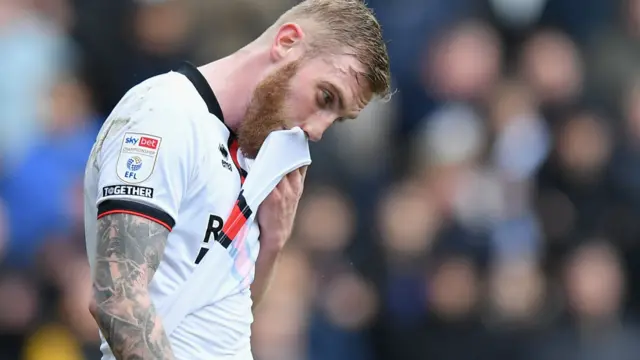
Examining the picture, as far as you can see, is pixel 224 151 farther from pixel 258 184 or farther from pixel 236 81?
pixel 236 81

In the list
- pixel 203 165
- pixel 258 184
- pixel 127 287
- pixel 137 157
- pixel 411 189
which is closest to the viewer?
pixel 127 287

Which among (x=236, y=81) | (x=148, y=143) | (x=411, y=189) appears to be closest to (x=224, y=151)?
(x=236, y=81)

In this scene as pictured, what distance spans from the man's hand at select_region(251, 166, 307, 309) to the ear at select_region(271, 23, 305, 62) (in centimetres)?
46

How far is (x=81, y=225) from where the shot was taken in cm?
796

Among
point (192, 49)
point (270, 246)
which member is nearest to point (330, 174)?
point (192, 49)

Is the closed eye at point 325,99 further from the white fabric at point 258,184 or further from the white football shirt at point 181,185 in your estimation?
the white football shirt at point 181,185

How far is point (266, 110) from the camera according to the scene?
13.3 ft

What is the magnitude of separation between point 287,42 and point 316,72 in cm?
16

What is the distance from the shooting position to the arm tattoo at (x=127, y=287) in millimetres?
3414

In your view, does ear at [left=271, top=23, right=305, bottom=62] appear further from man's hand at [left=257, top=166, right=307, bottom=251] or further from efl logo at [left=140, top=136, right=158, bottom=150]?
efl logo at [left=140, top=136, right=158, bottom=150]

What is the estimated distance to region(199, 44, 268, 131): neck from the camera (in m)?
4.04

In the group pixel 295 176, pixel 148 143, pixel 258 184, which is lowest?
pixel 295 176

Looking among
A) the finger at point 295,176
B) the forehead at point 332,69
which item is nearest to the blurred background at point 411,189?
the finger at point 295,176

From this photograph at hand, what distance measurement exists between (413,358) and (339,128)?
198 centimetres
